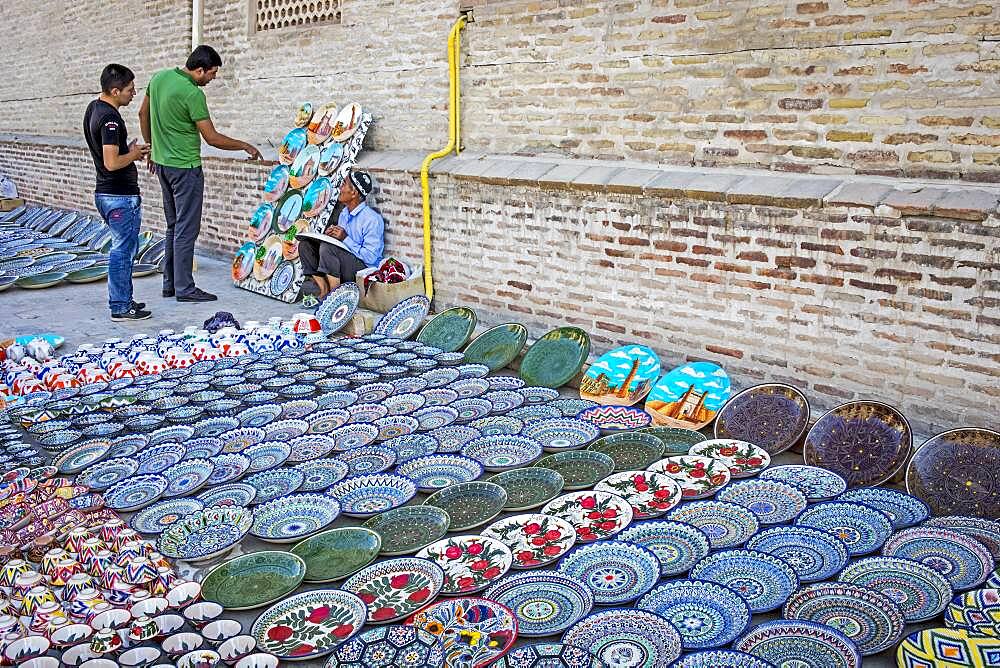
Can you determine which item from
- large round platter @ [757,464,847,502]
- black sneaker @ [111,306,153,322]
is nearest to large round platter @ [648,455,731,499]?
large round platter @ [757,464,847,502]

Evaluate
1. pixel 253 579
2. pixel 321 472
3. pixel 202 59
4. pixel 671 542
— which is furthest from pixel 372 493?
pixel 202 59

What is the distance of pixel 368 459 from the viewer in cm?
450

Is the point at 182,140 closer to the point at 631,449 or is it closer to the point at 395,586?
the point at 631,449

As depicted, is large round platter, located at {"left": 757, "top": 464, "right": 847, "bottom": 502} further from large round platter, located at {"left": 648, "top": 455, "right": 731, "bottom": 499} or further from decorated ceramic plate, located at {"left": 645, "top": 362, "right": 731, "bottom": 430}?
decorated ceramic plate, located at {"left": 645, "top": 362, "right": 731, "bottom": 430}

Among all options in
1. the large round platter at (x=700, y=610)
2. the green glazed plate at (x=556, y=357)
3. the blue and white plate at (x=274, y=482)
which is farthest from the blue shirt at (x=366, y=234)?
the large round platter at (x=700, y=610)

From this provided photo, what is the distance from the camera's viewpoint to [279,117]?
30.6ft

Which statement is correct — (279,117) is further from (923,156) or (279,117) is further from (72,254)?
(923,156)

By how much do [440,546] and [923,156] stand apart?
2892mm

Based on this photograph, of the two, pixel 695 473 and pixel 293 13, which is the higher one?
pixel 293 13

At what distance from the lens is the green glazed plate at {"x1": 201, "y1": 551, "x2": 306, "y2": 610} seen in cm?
328

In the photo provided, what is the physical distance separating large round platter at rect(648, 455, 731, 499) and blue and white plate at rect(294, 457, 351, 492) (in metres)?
1.43

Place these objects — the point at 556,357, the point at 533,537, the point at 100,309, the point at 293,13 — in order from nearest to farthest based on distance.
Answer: the point at 533,537, the point at 556,357, the point at 100,309, the point at 293,13

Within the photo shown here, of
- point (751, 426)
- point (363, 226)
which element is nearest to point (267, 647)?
point (751, 426)

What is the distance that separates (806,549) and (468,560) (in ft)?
4.16
